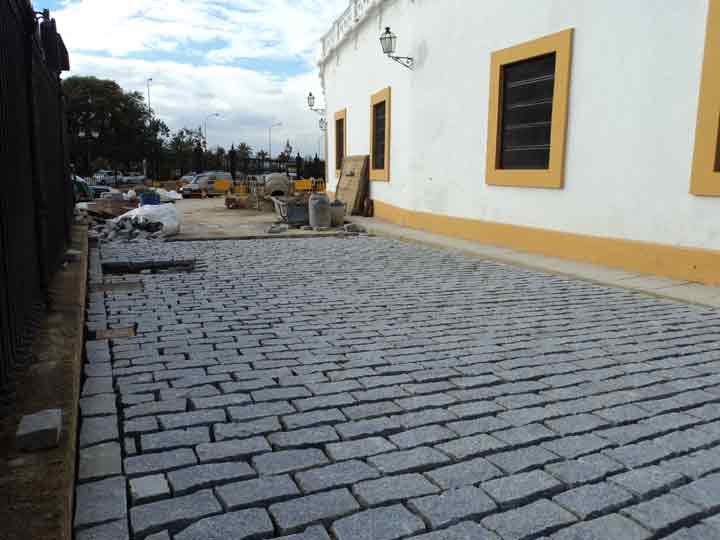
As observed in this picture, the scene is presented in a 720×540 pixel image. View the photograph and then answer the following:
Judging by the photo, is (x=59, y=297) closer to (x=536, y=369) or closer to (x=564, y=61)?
(x=536, y=369)

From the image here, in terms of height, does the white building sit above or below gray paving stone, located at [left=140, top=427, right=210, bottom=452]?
above

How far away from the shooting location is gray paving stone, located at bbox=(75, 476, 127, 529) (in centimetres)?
212

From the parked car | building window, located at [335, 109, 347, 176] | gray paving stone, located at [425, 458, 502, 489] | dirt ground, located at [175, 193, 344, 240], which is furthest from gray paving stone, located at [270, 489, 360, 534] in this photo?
the parked car

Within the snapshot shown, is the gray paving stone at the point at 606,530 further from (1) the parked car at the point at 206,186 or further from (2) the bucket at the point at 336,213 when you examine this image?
(1) the parked car at the point at 206,186

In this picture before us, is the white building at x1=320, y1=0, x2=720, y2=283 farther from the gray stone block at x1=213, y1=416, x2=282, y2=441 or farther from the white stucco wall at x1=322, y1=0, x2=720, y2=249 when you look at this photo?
the gray stone block at x1=213, y1=416, x2=282, y2=441

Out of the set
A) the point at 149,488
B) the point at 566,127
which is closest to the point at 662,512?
the point at 149,488

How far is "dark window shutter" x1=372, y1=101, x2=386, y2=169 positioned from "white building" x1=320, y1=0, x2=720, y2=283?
1185mm

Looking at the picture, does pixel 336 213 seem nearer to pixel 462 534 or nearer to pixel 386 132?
pixel 386 132

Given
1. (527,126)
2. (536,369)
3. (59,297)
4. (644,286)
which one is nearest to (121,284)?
(59,297)

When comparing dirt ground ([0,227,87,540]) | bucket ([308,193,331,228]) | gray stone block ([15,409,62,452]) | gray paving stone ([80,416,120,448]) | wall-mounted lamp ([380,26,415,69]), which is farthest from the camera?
bucket ([308,193,331,228])

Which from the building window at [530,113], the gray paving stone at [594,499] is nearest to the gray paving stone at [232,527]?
the gray paving stone at [594,499]

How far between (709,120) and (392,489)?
6108 millimetres

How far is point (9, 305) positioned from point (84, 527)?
1.57 meters

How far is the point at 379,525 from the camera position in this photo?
6.95 feet
